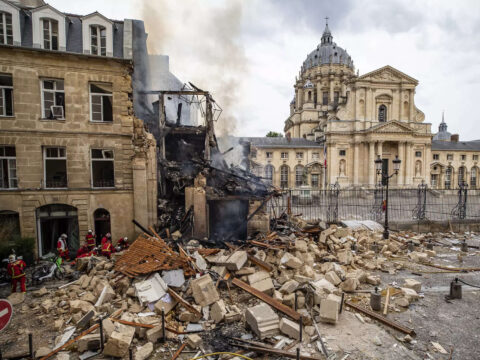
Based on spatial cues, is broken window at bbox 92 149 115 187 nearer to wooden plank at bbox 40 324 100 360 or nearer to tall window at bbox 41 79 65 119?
tall window at bbox 41 79 65 119

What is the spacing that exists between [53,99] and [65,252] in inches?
276

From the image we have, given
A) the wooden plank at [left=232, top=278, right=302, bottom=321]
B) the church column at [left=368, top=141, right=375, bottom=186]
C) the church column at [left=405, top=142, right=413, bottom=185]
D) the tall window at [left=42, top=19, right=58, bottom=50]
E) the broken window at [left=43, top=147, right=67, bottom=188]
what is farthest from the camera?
the church column at [left=405, top=142, right=413, bottom=185]

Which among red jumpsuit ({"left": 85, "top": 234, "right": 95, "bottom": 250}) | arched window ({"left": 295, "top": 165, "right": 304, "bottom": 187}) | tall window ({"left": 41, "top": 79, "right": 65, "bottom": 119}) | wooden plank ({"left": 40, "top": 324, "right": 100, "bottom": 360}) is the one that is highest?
tall window ({"left": 41, "top": 79, "right": 65, "bottom": 119})

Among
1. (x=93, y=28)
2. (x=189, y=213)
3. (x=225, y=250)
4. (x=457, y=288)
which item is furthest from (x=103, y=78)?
(x=457, y=288)

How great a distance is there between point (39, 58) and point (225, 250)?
11796 millimetres

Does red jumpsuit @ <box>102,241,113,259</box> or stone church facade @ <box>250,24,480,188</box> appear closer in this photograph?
red jumpsuit @ <box>102,241,113,259</box>

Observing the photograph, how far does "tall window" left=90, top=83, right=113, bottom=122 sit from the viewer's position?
12.0 metres

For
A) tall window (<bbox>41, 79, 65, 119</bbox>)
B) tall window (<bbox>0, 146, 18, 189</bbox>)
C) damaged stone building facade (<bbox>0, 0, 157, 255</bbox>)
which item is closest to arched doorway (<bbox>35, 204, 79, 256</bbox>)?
damaged stone building facade (<bbox>0, 0, 157, 255</bbox>)

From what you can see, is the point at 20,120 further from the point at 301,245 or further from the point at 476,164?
the point at 476,164

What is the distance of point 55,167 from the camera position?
38.4ft

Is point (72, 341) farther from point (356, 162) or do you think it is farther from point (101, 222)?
point (356, 162)

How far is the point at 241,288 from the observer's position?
294 inches

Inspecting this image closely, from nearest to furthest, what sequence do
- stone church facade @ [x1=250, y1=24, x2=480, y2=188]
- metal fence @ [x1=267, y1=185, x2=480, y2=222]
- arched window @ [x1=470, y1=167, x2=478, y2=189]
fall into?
metal fence @ [x1=267, y1=185, x2=480, y2=222] < stone church facade @ [x1=250, y1=24, x2=480, y2=188] < arched window @ [x1=470, y1=167, x2=478, y2=189]

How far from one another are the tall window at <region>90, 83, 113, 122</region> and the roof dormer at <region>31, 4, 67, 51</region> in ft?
6.68
